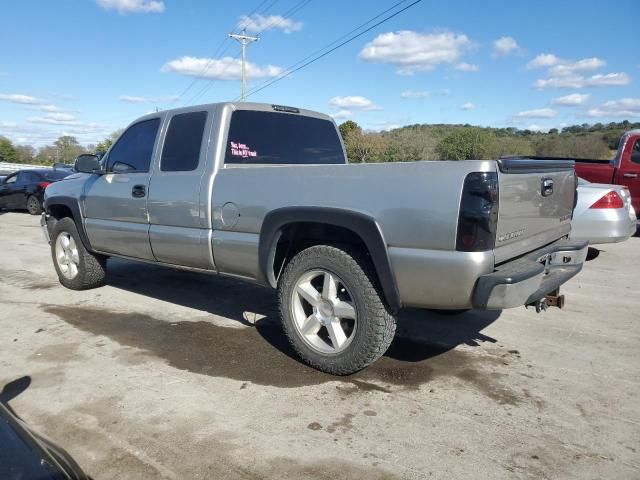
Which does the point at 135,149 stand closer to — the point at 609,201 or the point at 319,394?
the point at 319,394

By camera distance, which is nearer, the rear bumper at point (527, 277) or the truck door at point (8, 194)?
the rear bumper at point (527, 277)

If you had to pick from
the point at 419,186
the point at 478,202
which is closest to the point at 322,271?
the point at 419,186

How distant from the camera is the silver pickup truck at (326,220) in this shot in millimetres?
2975

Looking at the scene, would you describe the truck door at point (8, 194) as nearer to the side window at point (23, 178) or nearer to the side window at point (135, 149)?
the side window at point (23, 178)

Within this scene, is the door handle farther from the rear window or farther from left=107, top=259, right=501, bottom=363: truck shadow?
→ left=107, top=259, right=501, bottom=363: truck shadow

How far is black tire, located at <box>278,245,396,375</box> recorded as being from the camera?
3357mm

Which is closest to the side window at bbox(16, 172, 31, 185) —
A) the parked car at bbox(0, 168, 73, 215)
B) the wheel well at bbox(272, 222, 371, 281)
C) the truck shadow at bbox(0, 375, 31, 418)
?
the parked car at bbox(0, 168, 73, 215)

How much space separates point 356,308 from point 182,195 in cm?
194

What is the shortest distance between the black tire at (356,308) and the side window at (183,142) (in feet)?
4.93

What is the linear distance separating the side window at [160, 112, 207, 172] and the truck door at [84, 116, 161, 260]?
0.25 m

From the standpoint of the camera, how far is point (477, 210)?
9.45 ft

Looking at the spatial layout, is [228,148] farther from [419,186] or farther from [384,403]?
[384,403]

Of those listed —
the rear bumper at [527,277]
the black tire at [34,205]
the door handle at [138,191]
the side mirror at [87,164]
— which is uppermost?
the side mirror at [87,164]

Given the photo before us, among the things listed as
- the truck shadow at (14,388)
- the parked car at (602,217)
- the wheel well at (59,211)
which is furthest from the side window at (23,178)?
the parked car at (602,217)
